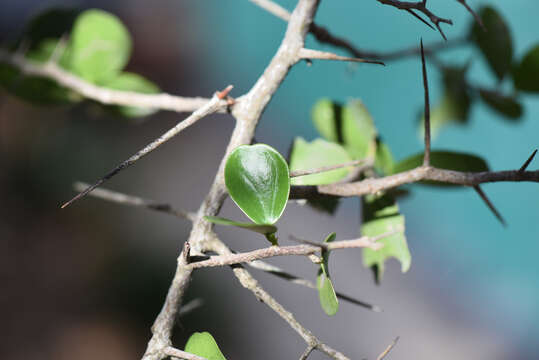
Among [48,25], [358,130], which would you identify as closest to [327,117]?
[358,130]

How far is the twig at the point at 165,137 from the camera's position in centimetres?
17

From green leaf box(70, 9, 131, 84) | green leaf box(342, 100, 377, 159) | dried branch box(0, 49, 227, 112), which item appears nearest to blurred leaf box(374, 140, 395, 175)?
green leaf box(342, 100, 377, 159)

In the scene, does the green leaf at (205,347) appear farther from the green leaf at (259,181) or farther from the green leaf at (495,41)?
the green leaf at (495,41)

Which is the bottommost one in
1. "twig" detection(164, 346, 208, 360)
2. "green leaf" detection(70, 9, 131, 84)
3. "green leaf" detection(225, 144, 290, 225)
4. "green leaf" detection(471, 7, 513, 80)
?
"twig" detection(164, 346, 208, 360)

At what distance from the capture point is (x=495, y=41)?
1.16 ft

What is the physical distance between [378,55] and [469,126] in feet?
0.39

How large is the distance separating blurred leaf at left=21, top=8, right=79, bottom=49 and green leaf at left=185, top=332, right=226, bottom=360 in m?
0.32

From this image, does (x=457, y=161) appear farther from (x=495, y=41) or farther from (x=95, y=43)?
(x=95, y=43)

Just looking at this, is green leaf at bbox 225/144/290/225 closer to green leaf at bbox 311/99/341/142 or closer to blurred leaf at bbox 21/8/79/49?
green leaf at bbox 311/99/341/142

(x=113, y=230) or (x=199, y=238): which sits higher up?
(x=199, y=238)

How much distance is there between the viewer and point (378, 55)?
36cm

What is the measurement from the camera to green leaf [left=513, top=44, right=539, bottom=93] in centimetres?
33

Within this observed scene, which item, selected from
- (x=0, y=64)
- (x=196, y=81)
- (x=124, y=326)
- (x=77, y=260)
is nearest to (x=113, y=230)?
(x=77, y=260)

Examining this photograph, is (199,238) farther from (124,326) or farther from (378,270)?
(124,326)
